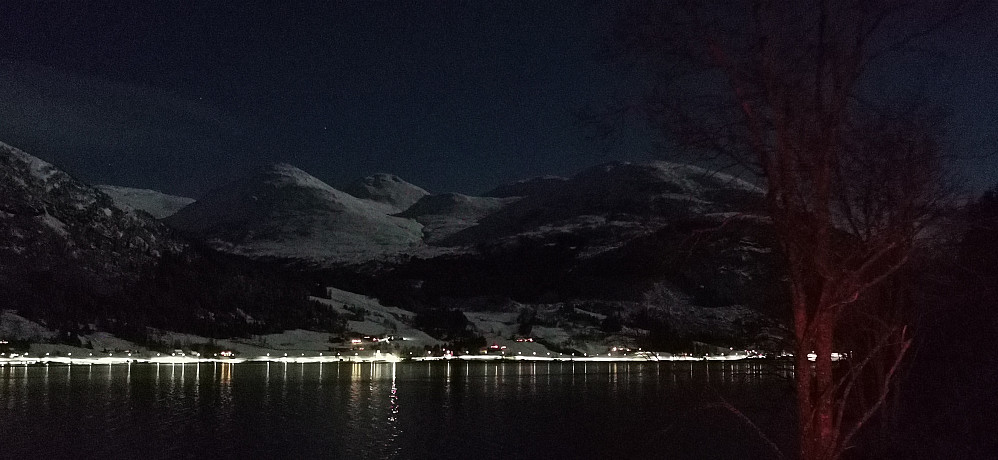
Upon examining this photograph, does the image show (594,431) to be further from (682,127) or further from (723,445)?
(682,127)

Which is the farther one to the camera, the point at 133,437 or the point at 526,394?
the point at 526,394

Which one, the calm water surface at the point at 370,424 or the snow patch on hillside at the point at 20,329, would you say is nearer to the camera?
the calm water surface at the point at 370,424

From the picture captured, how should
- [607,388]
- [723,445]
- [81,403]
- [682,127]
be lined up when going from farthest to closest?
[607,388]
[81,403]
[723,445]
[682,127]

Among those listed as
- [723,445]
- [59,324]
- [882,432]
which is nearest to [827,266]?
[882,432]

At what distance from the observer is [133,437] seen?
5375cm

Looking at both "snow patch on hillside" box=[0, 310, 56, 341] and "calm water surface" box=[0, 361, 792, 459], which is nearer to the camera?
"calm water surface" box=[0, 361, 792, 459]

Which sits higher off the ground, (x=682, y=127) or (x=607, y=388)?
(x=682, y=127)

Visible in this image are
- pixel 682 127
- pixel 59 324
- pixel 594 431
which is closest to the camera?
pixel 682 127

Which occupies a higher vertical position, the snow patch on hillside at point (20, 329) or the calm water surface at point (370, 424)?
the snow patch on hillside at point (20, 329)

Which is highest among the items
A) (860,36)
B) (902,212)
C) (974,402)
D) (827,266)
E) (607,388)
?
(860,36)

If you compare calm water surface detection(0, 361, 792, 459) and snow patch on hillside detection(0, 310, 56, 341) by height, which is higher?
snow patch on hillside detection(0, 310, 56, 341)

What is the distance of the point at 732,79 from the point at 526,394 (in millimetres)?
95819

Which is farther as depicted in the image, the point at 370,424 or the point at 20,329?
the point at 20,329

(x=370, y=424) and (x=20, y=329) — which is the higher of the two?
(x=20, y=329)
